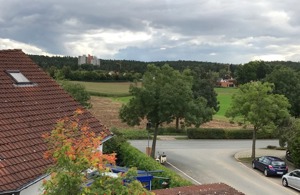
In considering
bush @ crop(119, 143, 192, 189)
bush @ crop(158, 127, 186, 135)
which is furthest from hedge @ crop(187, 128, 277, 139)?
bush @ crop(119, 143, 192, 189)

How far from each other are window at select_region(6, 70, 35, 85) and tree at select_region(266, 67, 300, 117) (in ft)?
156

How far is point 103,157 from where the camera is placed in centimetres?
796

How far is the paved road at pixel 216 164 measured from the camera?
26.4m

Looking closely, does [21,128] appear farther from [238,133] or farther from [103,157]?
[238,133]

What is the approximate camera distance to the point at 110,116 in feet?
204

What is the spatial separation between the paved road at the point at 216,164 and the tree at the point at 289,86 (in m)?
11.4

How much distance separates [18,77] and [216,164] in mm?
21581

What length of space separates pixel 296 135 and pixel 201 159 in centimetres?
825

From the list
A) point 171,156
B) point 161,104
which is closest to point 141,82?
point 161,104

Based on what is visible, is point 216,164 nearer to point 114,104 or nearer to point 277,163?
point 277,163

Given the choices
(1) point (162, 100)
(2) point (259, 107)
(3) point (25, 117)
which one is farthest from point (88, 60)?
(3) point (25, 117)

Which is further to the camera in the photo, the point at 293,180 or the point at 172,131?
the point at 172,131

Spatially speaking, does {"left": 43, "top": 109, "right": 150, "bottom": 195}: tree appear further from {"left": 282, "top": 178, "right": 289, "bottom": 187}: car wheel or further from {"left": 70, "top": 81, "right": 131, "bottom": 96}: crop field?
{"left": 70, "top": 81, "right": 131, "bottom": 96}: crop field

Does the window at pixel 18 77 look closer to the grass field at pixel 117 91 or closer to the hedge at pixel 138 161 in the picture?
the hedge at pixel 138 161
